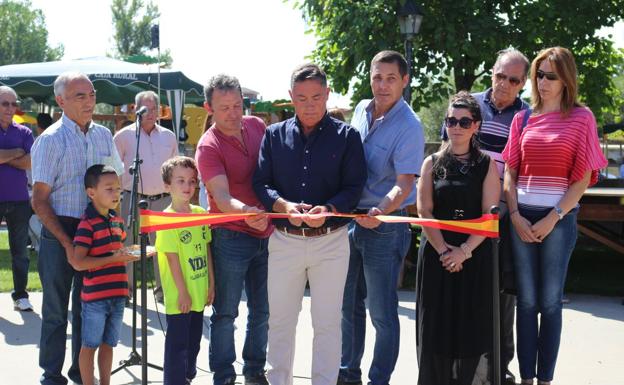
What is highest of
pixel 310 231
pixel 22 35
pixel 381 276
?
pixel 22 35

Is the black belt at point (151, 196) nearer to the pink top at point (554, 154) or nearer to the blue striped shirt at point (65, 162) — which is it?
the blue striped shirt at point (65, 162)

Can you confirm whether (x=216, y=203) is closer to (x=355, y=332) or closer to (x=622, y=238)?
(x=355, y=332)

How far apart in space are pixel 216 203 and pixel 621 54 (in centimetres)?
1420

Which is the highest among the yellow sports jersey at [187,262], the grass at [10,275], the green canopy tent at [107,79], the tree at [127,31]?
the tree at [127,31]

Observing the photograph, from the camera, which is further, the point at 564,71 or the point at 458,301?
the point at 564,71

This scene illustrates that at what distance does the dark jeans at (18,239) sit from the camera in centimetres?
781

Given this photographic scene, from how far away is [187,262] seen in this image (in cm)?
471

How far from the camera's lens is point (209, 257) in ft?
16.0

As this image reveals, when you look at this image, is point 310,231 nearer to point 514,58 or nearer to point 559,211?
point 559,211

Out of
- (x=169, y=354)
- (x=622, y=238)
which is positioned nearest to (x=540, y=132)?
(x=169, y=354)

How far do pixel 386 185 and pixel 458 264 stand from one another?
73 cm

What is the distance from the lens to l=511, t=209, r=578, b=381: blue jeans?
4.70m

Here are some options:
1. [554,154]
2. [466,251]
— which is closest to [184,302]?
[466,251]

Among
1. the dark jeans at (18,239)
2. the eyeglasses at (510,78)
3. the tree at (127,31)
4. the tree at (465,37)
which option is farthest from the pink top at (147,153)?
the tree at (127,31)
